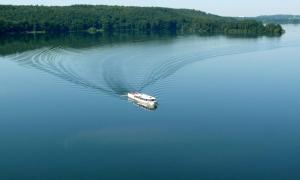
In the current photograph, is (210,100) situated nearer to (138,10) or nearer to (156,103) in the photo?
(156,103)

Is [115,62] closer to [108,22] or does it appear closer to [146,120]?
[146,120]

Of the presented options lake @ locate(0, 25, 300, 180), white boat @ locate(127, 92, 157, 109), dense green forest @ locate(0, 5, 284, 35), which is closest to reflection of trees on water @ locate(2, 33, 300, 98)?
lake @ locate(0, 25, 300, 180)

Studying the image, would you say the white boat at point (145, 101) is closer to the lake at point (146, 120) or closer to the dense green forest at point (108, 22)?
the lake at point (146, 120)

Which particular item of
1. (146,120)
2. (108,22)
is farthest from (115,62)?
(108,22)

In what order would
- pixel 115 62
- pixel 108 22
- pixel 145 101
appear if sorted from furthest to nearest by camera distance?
pixel 108 22, pixel 115 62, pixel 145 101

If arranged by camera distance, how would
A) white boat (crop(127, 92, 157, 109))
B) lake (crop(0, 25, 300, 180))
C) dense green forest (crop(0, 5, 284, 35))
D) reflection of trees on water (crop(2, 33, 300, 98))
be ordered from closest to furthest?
lake (crop(0, 25, 300, 180))
white boat (crop(127, 92, 157, 109))
reflection of trees on water (crop(2, 33, 300, 98))
dense green forest (crop(0, 5, 284, 35))

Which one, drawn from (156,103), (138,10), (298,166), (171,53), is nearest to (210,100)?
(156,103)

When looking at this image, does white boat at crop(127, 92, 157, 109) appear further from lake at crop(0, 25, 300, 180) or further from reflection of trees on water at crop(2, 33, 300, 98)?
reflection of trees on water at crop(2, 33, 300, 98)
